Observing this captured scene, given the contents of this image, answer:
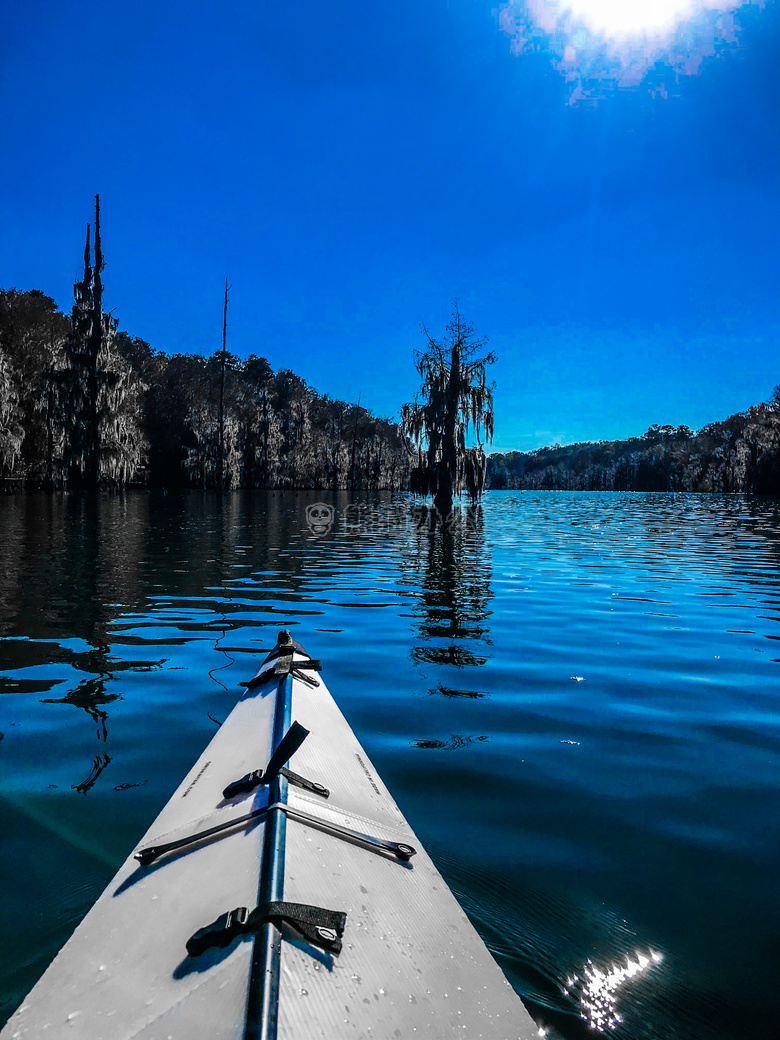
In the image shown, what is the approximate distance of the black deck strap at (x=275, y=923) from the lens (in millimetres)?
1458

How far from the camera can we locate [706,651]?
6125 mm

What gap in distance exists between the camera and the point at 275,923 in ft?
4.83

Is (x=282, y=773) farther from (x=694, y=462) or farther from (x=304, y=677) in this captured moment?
(x=694, y=462)

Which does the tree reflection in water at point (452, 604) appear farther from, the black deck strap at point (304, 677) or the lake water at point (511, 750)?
the black deck strap at point (304, 677)

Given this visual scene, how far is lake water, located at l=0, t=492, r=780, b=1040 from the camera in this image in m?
2.14

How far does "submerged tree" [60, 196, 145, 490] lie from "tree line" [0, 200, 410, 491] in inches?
2.2

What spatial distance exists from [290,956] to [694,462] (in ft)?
411

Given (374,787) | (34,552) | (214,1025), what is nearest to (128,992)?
(214,1025)

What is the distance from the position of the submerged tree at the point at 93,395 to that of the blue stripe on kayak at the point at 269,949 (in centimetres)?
3566

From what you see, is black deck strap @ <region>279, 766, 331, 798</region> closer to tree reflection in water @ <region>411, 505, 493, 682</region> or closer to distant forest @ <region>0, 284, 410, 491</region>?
tree reflection in water @ <region>411, 505, 493, 682</region>

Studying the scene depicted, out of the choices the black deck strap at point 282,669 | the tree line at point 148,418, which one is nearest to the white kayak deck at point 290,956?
the black deck strap at point 282,669

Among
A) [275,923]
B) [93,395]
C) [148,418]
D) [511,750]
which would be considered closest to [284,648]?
[511,750]

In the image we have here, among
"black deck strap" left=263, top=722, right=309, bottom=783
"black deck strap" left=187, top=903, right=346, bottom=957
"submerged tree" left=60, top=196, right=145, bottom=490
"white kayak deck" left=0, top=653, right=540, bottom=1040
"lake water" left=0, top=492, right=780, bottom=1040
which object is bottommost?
"lake water" left=0, top=492, right=780, bottom=1040

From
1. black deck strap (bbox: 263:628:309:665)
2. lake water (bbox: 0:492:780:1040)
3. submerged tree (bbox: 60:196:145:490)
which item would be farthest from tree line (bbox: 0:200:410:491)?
black deck strap (bbox: 263:628:309:665)
